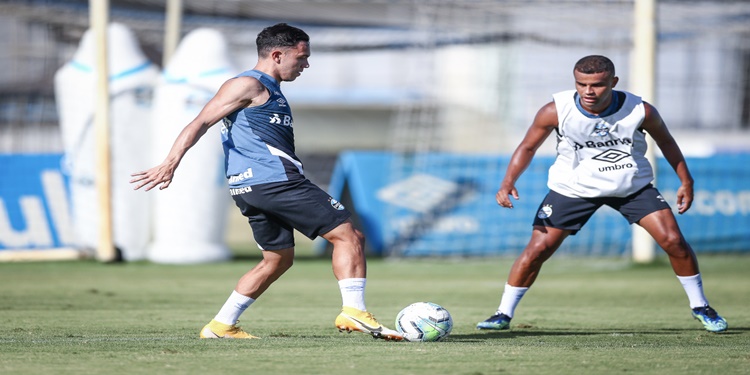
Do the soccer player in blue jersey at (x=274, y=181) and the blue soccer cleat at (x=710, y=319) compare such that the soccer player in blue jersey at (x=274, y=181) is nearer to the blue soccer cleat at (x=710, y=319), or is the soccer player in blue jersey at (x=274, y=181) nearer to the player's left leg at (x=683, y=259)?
the player's left leg at (x=683, y=259)

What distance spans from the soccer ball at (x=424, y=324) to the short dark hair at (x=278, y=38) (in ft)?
6.02

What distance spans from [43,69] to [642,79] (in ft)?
47.5

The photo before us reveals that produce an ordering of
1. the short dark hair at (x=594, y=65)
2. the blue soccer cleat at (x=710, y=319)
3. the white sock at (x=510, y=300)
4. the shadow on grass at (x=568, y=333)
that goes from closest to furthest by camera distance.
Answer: the shadow on grass at (x=568, y=333) → the short dark hair at (x=594, y=65) → the blue soccer cleat at (x=710, y=319) → the white sock at (x=510, y=300)

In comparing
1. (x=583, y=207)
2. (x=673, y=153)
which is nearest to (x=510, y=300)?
(x=583, y=207)

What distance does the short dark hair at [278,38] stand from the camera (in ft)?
23.4

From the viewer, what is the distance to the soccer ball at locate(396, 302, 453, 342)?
705 centimetres

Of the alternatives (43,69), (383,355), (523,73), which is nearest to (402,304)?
(383,355)

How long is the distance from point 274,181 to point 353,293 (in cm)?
85

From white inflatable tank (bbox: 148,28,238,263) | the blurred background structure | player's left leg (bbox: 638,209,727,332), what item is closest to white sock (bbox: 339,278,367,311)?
player's left leg (bbox: 638,209,727,332)

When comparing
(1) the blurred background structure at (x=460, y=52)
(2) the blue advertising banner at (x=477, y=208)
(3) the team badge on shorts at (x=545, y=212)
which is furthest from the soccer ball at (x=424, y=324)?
(2) the blue advertising banner at (x=477, y=208)

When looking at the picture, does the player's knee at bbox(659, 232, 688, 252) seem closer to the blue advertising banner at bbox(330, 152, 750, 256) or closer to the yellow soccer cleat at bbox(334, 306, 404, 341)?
the yellow soccer cleat at bbox(334, 306, 404, 341)

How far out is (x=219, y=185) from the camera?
15.8 meters

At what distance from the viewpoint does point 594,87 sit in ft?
25.5

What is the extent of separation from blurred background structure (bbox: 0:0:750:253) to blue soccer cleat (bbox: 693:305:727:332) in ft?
25.5
